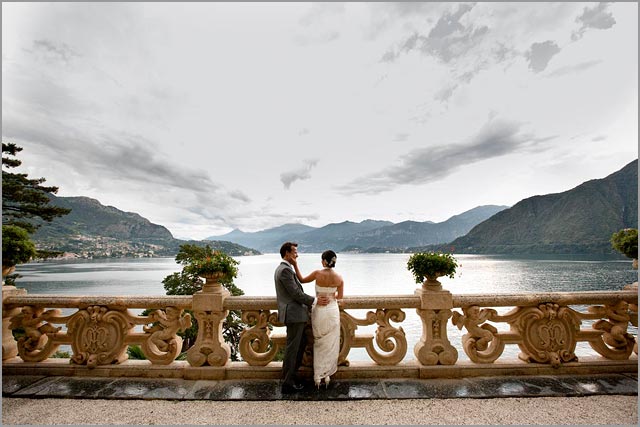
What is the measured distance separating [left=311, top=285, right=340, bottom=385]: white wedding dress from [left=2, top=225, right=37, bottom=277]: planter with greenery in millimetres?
4628

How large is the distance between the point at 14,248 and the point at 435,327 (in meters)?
6.62

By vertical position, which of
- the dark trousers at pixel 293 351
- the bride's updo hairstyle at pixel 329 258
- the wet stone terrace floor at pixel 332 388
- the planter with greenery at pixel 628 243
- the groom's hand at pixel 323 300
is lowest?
the wet stone terrace floor at pixel 332 388

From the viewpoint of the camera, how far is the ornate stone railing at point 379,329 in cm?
483

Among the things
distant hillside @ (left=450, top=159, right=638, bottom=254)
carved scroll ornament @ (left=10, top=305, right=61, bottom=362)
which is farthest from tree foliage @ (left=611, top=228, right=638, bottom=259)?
distant hillside @ (left=450, top=159, right=638, bottom=254)

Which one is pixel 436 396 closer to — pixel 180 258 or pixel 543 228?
pixel 180 258

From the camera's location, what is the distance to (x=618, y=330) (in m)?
4.96

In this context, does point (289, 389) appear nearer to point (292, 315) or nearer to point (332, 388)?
point (332, 388)

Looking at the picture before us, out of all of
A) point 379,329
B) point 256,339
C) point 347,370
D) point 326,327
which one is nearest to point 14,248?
point 256,339

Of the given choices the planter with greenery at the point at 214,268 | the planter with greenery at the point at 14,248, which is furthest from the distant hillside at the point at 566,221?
the planter with greenery at the point at 14,248

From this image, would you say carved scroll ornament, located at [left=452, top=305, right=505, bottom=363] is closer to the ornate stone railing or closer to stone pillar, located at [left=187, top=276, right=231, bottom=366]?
the ornate stone railing

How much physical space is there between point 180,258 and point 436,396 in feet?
72.9

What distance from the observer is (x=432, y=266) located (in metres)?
4.84

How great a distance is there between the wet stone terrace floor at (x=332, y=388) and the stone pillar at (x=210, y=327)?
326 mm

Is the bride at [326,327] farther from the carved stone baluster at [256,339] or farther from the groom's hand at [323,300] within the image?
the carved stone baluster at [256,339]
